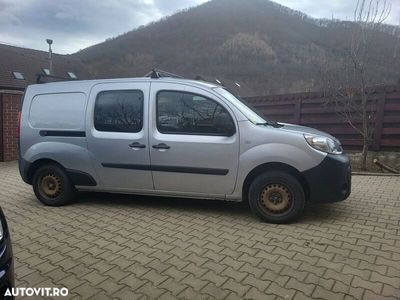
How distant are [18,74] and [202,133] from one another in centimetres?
2782

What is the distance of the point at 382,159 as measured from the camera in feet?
30.4

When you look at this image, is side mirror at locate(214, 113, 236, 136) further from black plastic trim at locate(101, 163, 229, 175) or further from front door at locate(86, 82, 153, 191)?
front door at locate(86, 82, 153, 191)

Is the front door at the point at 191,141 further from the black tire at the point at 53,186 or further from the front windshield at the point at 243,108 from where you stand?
the black tire at the point at 53,186

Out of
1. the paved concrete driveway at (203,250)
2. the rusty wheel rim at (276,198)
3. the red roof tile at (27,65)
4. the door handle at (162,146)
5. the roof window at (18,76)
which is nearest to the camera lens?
the paved concrete driveway at (203,250)

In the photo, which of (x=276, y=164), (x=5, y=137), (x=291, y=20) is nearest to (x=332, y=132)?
(x=276, y=164)

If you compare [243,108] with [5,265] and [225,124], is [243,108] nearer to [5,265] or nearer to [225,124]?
[225,124]

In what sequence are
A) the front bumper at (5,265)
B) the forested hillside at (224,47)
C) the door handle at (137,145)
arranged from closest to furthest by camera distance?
the front bumper at (5,265) → the door handle at (137,145) → the forested hillside at (224,47)

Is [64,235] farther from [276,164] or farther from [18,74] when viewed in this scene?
[18,74]

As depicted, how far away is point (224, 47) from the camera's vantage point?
52.4 m

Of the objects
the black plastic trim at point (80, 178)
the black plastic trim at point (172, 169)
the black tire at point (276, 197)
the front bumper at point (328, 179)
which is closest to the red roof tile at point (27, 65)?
the black plastic trim at point (80, 178)

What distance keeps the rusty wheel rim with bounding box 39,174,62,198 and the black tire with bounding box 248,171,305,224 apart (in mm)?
2944

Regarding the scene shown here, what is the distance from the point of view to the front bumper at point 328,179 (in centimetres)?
452

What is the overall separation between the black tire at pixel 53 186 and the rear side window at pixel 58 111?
0.66m

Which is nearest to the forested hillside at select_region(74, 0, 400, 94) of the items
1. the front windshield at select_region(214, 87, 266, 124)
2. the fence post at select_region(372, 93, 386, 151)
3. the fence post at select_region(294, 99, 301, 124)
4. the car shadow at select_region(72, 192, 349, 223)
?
the fence post at select_region(294, 99, 301, 124)
